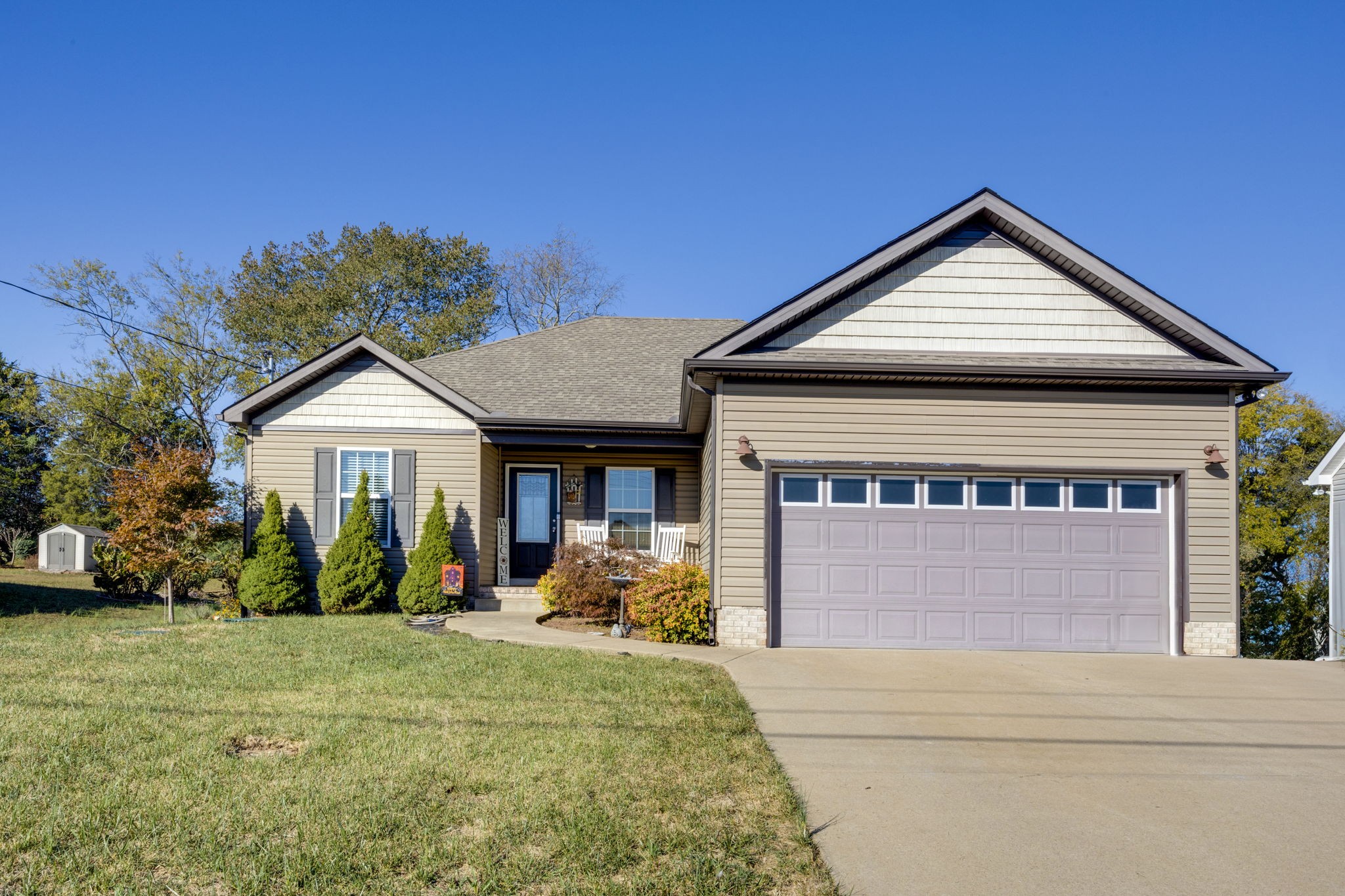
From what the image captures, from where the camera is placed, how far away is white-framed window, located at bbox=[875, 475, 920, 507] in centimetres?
1111

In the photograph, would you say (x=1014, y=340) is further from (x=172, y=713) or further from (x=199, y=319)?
(x=199, y=319)

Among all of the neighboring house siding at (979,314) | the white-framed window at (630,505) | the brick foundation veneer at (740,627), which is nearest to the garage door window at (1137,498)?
the neighboring house siding at (979,314)

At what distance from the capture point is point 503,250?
114 ft

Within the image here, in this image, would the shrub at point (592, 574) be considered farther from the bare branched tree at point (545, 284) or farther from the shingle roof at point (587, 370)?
the bare branched tree at point (545, 284)

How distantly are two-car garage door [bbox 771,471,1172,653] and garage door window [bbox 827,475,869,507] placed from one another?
16 millimetres

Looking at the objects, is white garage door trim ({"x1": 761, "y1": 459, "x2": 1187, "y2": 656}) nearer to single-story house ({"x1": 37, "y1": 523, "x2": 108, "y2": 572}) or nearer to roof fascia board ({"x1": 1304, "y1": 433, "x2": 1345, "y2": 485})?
roof fascia board ({"x1": 1304, "y1": 433, "x2": 1345, "y2": 485})

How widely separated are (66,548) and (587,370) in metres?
22.5

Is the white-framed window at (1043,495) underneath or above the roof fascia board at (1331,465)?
underneath

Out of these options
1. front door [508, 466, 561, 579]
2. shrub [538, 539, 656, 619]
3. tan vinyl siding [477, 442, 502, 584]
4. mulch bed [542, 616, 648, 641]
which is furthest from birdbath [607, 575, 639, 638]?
front door [508, 466, 561, 579]

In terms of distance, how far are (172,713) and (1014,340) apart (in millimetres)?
9739

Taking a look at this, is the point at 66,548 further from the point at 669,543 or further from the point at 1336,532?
the point at 1336,532

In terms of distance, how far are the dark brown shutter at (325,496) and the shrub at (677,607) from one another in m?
6.31

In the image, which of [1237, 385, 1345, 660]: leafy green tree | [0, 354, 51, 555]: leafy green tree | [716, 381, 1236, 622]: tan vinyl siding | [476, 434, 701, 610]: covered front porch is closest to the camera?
[716, 381, 1236, 622]: tan vinyl siding

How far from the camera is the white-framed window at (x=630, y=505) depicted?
1596 cm
